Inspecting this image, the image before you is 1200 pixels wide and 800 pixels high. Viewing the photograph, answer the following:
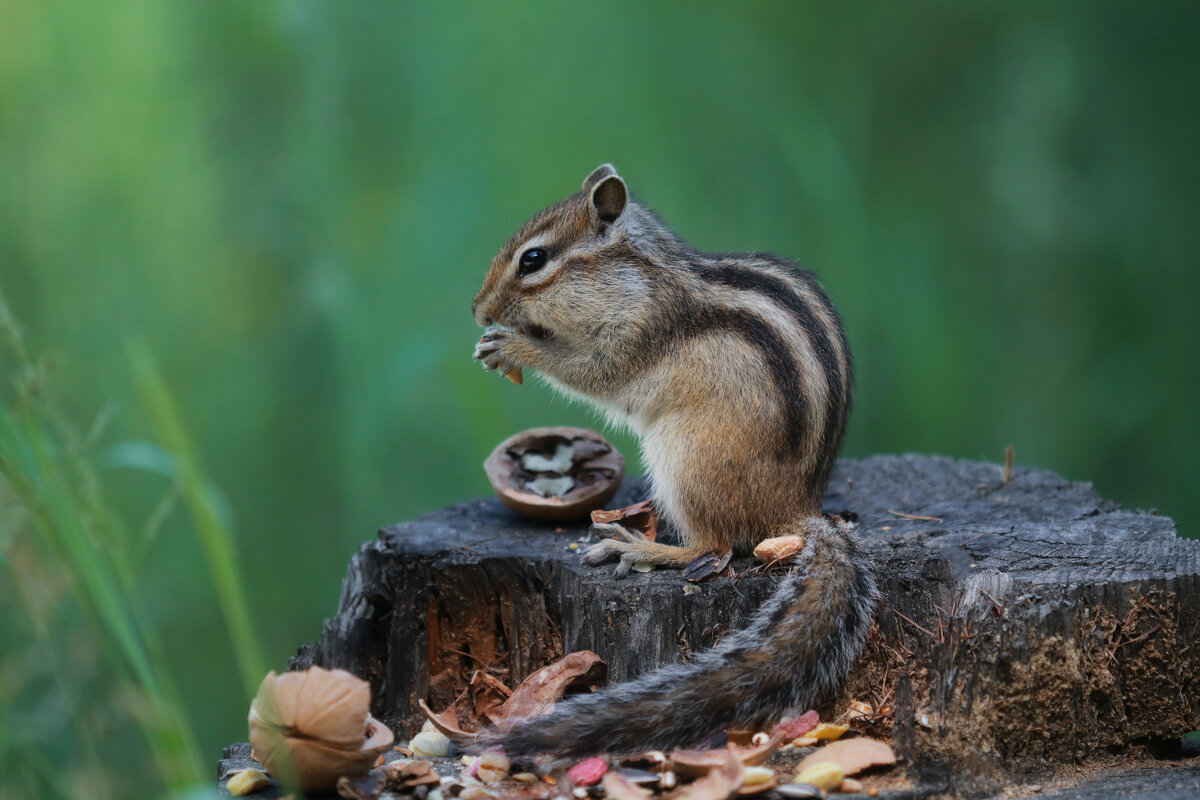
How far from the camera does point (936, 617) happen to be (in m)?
2.14

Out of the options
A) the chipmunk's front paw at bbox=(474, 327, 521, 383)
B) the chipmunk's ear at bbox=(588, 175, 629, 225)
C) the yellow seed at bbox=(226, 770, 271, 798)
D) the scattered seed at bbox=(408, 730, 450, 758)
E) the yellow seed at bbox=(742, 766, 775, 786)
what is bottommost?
the scattered seed at bbox=(408, 730, 450, 758)

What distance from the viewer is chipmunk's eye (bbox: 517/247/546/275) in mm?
2867

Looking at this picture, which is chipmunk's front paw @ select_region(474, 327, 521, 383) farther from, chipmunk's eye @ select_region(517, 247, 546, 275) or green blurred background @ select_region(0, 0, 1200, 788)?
green blurred background @ select_region(0, 0, 1200, 788)

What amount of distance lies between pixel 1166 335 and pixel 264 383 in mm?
3875

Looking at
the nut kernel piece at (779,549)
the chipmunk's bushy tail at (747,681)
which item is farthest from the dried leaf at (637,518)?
the chipmunk's bushy tail at (747,681)

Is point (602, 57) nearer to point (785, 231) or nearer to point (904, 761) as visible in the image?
point (785, 231)

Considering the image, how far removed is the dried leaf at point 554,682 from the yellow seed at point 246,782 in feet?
1.68

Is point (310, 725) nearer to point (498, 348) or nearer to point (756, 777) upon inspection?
point (756, 777)

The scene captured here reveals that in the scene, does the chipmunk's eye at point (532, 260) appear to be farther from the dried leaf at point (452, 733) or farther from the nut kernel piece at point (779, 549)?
the dried leaf at point (452, 733)

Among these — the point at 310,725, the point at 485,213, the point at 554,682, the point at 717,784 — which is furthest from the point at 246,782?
the point at 485,213

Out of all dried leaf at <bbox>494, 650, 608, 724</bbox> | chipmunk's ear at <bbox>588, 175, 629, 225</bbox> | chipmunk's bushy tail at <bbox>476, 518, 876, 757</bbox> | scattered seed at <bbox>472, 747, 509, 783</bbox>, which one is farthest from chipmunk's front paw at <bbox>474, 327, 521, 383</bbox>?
scattered seed at <bbox>472, 747, 509, 783</bbox>

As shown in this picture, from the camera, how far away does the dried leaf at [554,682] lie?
226 cm

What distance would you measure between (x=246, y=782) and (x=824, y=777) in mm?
1093

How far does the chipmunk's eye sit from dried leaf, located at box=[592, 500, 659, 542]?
71cm
